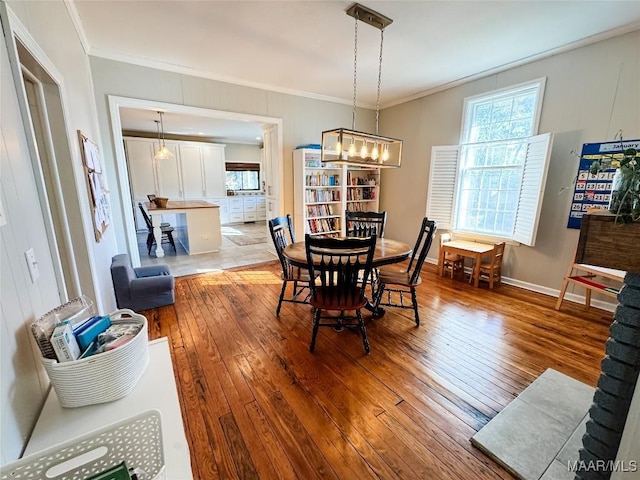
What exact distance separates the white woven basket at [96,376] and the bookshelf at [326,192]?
11.5 ft

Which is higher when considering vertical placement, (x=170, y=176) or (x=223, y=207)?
(x=170, y=176)

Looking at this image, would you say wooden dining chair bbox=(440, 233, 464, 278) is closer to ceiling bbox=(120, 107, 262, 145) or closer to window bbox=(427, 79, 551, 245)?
window bbox=(427, 79, 551, 245)

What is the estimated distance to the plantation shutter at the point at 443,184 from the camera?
406 cm

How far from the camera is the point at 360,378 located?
1.93 m

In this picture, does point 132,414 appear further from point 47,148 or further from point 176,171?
point 176,171

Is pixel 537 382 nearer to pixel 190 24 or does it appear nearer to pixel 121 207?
pixel 190 24

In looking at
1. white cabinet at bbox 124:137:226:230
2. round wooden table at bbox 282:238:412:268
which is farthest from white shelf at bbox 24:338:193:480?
white cabinet at bbox 124:137:226:230

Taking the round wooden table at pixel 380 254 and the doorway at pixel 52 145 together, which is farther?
the round wooden table at pixel 380 254

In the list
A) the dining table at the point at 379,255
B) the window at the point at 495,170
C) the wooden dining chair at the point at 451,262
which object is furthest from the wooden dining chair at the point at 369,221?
the window at the point at 495,170

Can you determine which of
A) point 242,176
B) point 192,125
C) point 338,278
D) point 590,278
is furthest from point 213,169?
point 590,278

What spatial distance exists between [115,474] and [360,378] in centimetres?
158

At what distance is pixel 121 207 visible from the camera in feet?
11.1

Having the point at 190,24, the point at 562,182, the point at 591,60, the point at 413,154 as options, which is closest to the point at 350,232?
the point at 413,154

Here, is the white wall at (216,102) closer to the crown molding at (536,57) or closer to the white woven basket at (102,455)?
the crown molding at (536,57)
